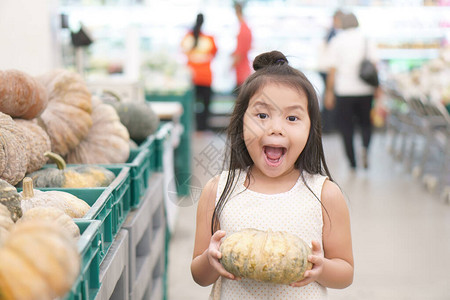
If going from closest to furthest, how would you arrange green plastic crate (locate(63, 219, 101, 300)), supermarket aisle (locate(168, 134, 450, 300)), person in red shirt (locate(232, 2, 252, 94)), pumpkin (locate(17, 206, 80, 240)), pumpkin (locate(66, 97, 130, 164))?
green plastic crate (locate(63, 219, 101, 300))
pumpkin (locate(17, 206, 80, 240))
pumpkin (locate(66, 97, 130, 164))
supermarket aisle (locate(168, 134, 450, 300))
person in red shirt (locate(232, 2, 252, 94))

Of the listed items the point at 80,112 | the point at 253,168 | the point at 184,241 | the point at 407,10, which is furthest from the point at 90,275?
the point at 407,10

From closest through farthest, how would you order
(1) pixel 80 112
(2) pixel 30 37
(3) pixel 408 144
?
(1) pixel 80 112
(2) pixel 30 37
(3) pixel 408 144

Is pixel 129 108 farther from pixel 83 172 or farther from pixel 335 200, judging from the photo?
pixel 335 200

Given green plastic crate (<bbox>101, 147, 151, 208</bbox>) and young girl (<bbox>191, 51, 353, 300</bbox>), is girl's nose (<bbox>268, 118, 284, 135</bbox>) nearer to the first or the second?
young girl (<bbox>191, 51, 353, 300</bbox>)

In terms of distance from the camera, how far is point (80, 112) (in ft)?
8.25

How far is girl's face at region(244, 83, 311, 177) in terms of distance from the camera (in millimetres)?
1588

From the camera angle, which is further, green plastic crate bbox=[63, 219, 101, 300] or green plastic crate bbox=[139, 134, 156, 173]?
green plastic crate bbox=[139, 134, 156, 173]

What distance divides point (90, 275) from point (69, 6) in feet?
25.6

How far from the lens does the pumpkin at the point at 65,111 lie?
2.43 meters

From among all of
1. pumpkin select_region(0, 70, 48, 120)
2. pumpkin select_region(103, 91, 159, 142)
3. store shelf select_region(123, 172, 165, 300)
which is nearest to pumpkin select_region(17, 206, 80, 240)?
store shelf select_region(123, 172, 165, 300)

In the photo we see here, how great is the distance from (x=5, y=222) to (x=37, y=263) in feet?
1.34

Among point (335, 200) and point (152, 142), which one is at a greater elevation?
point (335, 200)

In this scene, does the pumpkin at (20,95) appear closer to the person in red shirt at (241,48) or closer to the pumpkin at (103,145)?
the pumpkin at (103,145)

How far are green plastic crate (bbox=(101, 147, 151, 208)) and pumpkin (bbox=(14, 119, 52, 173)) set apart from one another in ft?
0.94
